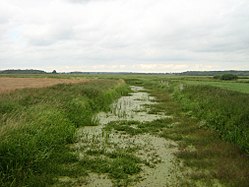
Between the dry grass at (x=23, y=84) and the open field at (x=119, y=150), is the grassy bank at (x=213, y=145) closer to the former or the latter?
the open field at (x=119, y=150)

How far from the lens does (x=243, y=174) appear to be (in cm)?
830

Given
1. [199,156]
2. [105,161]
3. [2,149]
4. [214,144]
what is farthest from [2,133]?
[214,144]

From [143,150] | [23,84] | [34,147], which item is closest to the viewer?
[34,147]

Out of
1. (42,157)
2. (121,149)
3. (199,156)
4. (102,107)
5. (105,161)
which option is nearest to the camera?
(42,157)

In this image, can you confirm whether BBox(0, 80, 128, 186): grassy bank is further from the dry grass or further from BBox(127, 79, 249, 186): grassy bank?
the dry grass

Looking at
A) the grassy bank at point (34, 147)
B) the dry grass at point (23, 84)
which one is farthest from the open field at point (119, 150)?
the dry grass at point (23, 84)

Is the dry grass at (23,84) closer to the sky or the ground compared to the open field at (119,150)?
closer to the sky

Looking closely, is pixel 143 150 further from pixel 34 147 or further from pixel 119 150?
pixel 34 147

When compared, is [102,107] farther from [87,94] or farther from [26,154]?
[26,154]

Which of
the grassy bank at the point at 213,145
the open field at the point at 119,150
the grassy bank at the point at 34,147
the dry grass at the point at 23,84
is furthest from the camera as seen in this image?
the dry grass at the point at 23,84

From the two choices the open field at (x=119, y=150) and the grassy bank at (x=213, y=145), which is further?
the grassy bank at (x=213, y=145)

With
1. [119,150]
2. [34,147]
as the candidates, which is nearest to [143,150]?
[119,150]

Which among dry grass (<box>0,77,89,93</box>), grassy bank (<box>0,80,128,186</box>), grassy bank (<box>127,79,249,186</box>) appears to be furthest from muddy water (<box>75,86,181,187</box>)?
dry grass (<box>0,77,89,93</box>)

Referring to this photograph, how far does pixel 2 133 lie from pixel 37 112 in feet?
13.1
